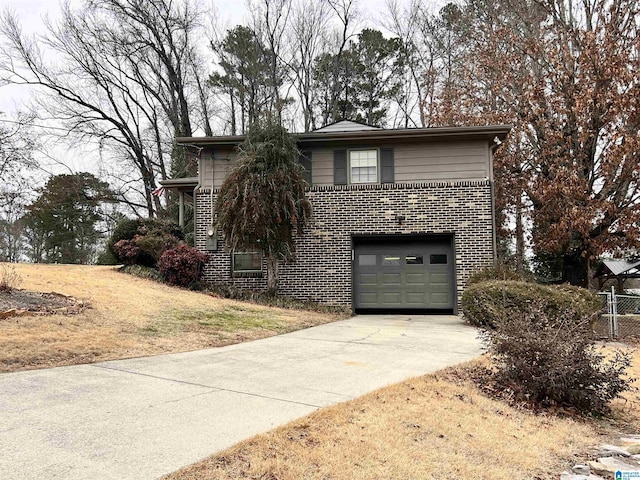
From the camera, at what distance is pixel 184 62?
26.4 meters

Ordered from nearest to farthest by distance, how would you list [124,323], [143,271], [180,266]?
[124,323] < [180,266] < [143,271]

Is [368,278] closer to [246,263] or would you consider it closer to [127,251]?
[246,263]

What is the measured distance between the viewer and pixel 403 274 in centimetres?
1438

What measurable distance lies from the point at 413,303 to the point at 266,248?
4650mm

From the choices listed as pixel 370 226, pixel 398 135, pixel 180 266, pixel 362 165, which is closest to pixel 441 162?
pixel 398 135

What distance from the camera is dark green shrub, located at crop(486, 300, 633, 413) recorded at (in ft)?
17.2

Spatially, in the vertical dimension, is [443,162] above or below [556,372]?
above

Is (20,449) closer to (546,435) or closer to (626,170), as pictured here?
(546,435)

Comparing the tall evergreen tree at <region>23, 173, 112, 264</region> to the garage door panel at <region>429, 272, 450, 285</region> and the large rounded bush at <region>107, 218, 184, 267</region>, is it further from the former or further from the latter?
the garage door panel at <region>429, 272, 450, 285</region>

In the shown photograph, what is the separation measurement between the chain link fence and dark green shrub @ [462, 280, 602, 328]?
766mm

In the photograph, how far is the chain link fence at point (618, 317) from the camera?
11.1 metres

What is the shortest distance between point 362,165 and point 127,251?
25.6 feet

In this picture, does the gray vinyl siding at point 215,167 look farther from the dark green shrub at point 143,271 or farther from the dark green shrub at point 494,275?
the dark green shrub at point 494,275

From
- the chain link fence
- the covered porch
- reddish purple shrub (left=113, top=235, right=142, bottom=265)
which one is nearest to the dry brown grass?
reddish purple shrub (left=113, top=235, right=142, bottom=265)
